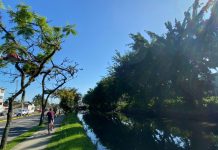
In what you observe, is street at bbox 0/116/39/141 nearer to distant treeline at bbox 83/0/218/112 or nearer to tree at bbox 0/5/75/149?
tree at bbox 0/5/75/149

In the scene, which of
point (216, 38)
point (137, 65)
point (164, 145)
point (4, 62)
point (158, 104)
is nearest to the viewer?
point (4, 62)

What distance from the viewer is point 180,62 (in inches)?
1761

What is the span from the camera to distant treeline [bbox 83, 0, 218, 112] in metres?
44.1

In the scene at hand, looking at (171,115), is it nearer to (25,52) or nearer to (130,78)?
(130,78)

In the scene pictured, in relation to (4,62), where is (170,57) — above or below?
above

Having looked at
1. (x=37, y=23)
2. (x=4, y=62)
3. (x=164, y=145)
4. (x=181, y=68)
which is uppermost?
(x=181, y=68)

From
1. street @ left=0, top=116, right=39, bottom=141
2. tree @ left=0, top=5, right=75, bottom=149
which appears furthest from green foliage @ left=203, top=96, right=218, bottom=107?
tree @ left=0, top=5, right=75, bottom=149

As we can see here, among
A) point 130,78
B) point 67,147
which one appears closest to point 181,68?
point 130,78

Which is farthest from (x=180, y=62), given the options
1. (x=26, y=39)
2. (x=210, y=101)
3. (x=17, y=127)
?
(x=26, y=39)

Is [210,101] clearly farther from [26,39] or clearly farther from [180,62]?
[26,39]

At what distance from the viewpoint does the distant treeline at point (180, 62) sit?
44.1 meters

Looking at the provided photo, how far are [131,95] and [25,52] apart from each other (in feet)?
144

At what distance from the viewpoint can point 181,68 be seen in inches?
1759

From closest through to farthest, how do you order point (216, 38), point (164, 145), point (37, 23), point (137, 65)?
point (37, 23) < point (164, 145) < point (216, 38) < point (137, 65)
